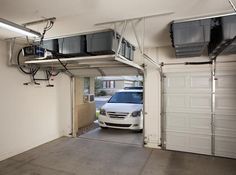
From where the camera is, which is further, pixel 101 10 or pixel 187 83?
pixel 187 83

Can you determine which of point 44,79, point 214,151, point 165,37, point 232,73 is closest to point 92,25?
point 165,37

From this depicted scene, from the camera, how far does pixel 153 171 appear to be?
3.49m

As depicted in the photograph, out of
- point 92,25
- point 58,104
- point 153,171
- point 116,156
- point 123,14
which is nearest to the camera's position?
point 123,14

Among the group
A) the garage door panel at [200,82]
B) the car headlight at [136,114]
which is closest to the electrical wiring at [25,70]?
the car headlight at [136,114]

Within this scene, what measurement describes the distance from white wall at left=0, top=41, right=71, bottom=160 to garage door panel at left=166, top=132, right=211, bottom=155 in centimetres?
306

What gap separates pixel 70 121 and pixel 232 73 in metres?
4.49

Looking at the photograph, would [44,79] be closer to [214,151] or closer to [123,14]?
[123,14]

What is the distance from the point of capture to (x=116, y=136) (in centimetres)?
585

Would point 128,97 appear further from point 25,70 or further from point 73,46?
point 73,46

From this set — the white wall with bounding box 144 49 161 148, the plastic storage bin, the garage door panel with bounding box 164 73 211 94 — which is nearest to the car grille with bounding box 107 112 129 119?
the white wall with bounding box 144 49 161 148

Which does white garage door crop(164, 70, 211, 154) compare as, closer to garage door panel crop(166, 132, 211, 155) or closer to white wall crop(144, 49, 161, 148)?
garage door panel crop(166, 132, 211, 155)

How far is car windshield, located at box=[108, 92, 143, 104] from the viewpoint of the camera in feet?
22.0

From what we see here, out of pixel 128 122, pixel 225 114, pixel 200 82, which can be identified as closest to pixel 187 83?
pixel 200 82

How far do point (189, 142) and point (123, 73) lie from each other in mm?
2351
